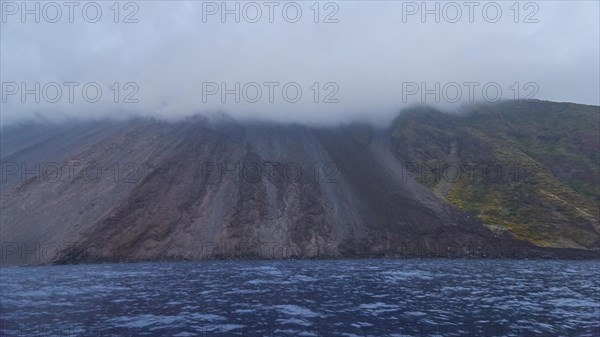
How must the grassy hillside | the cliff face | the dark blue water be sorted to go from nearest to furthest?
the dark blue water
the cliff face
the grassy hillside

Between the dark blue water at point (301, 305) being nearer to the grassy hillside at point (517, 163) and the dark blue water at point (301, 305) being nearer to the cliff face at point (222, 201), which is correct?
the cliff face at point (222, 201)

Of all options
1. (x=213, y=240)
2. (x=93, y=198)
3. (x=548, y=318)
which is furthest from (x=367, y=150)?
(x=548, y=318)

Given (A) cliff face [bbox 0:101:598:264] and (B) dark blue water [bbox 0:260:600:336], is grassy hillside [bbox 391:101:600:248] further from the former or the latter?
(B) dark blue water [bbox 0:260:600:336]

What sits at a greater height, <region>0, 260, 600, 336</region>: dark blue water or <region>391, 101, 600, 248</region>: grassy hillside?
<region>391, 101, 600, 248</region>: grassy hillside

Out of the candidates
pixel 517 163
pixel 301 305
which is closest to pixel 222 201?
pixel 301 305

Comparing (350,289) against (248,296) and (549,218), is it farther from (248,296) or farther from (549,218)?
(549,218)

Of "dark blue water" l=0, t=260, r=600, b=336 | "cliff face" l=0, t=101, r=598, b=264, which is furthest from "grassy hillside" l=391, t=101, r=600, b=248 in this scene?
"dark blue water" l=0, t=260, r=600, b=336
